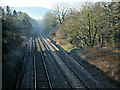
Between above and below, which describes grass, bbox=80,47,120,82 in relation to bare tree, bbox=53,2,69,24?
below

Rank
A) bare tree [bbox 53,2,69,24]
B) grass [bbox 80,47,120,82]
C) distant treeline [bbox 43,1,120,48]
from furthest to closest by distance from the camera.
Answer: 1. bare tree [bbox 53,2,69,24]
2. distant treeline [bbox 43,1,120,48]
3. grass [bbox 80,47,120,82]

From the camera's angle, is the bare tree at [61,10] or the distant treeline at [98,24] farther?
the bare tree at [61,10]

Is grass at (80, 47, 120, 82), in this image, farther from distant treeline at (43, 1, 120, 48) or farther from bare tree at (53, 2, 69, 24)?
bare tree at (53, 2, 69, 24)

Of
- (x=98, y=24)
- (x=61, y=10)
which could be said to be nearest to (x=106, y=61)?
(x=98, y=24)

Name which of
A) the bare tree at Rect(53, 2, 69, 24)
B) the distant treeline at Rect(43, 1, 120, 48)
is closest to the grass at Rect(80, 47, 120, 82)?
the distant treeline at Rect(43, 1, 120, 48)

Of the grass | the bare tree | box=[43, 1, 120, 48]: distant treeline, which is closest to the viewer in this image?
the grass

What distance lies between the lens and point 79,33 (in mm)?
25703

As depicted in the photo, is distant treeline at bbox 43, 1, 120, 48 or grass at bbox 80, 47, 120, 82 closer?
grass at bbox 80, 47, 120, 82

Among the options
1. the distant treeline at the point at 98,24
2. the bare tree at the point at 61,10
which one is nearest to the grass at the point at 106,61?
the distant treeline at the point at 98,24

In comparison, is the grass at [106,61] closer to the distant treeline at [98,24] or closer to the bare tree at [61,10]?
the distant treeline at [98,24]

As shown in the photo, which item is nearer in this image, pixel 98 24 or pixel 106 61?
pixel 106 61

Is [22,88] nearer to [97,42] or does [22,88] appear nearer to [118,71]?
[118,71]

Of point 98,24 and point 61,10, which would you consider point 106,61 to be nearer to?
point 98,24

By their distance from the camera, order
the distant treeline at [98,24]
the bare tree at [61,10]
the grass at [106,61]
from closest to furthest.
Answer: the grass at [106,61]
the distant treeline at [98,24]
the bare tree at [61,10]
